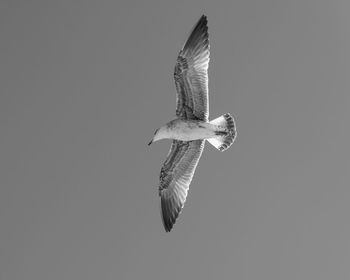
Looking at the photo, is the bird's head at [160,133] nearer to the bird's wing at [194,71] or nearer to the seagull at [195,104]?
the seagull at [195,104]

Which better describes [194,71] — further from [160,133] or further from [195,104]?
[160,133]

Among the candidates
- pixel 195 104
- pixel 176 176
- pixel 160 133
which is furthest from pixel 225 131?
pixel 176 176

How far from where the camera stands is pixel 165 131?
13.7m

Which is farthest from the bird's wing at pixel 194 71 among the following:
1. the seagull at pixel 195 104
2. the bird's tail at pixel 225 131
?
the bird's tail at pixel 225 131

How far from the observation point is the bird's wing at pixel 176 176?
14.4 metres

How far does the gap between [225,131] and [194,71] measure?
125 centimetres

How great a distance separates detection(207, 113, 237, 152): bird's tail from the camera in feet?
45.0

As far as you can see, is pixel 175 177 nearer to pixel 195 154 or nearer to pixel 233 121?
pixel 195 154

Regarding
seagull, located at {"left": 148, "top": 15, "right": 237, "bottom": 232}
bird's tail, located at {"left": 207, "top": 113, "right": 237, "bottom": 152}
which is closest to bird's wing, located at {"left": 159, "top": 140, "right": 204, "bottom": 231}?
seagull, located at {"left": 148, "top": 15, "right": 237, "bottom": 232}

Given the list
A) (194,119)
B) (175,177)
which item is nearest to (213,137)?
(194,119)

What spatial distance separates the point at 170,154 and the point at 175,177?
1.69 feet

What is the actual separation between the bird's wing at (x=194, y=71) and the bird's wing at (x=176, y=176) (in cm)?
109

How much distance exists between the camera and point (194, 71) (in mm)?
13359

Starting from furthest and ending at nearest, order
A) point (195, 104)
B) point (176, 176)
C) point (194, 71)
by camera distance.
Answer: point (176, 176) < point (195, 104) < point (194, 71)
